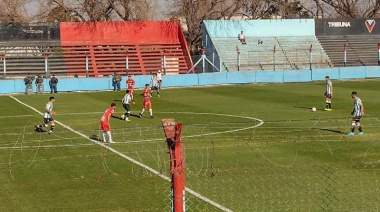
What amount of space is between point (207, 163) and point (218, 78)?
40.2m

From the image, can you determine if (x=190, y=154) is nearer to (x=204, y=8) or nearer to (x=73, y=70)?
(x=73, y=70)

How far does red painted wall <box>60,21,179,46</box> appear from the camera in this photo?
69375 mm

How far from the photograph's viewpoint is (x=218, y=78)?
204 ft

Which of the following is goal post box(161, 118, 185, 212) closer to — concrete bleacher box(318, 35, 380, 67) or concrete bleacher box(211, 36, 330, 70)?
concrete bleacher box(211, 36, 330, 70)

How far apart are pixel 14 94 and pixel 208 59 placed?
2057 cm

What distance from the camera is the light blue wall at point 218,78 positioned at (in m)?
57.6

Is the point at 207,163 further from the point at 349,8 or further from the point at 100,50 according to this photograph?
the point at 349,8

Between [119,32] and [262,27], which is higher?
[262,27]

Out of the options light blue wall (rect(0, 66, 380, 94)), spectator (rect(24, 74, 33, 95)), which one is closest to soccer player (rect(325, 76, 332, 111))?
light blue wall (rect(0, 66, 380, 94))

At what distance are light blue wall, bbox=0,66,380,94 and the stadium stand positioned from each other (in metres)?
3.64

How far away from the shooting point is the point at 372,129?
97.0 feet

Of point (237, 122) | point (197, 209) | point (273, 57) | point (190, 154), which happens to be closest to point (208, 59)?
point (273, 57)

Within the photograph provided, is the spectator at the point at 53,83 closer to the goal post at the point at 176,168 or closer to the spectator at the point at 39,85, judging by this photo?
the spectator at the point at 39,85

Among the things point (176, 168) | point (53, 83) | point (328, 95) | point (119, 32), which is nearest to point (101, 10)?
Answer: point (119, 32)
